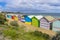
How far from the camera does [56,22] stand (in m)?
25.2

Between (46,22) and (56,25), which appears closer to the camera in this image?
(56,25)

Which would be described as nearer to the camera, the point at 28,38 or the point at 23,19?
the point at 28,38

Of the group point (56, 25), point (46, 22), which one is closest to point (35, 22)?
point (46, 22)

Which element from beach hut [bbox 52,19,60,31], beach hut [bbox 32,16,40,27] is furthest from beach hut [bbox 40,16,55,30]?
beach hut [bbox 32,16,40,27]

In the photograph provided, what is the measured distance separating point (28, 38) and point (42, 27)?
470 inches

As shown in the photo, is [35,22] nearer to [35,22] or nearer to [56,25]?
[35,22]

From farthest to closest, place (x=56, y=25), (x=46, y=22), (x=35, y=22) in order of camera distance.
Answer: (x=35, y=22) → (x=46, y=22) → (x=56, y=25)

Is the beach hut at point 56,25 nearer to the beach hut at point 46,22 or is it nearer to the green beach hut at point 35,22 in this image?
the beach hut at point 46,22

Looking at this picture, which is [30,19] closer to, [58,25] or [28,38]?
[58,25]

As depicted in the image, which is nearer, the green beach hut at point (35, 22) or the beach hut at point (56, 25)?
the beach hut at point (56, 25)

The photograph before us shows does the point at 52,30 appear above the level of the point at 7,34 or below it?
Result: below

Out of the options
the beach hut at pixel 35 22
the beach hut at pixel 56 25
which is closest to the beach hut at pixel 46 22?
the beach hut at pixel 56 25

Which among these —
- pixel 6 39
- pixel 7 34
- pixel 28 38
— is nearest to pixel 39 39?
pixel 28 38

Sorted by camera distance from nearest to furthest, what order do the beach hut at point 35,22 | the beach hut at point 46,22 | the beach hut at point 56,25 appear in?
the beach hut at point 56,25 < the beach hut at point 46,22 < the beach hut at point 35,22
